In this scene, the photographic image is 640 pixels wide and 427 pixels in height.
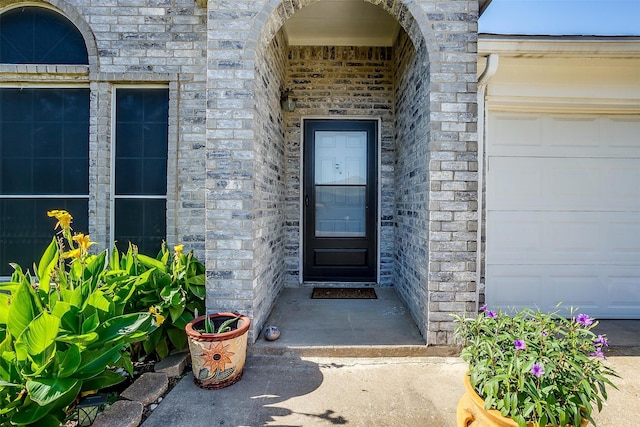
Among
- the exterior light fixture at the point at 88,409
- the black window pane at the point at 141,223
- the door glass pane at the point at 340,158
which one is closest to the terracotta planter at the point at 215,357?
the exterior light fixture at the point at 88,409

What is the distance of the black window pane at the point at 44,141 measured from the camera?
3.63 metres

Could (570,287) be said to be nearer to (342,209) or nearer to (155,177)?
(342,209)

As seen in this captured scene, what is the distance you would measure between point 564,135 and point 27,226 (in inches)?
232

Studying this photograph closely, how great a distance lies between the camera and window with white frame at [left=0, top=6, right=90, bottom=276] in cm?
363

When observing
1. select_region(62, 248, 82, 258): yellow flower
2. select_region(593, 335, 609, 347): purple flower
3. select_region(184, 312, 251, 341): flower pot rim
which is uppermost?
select_region(62, 248, 82, 258): yellow flower

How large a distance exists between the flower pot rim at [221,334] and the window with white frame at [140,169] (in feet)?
5.08

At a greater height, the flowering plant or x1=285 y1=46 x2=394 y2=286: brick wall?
x1=285 y1=46 x2=394 y2=286: brick wall

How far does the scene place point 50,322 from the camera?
1619 millimetres

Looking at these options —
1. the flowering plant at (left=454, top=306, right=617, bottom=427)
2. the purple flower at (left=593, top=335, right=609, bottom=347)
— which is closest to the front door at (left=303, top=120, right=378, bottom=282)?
the flowering plant at (left=454, top=306, right=617, bottom=427)

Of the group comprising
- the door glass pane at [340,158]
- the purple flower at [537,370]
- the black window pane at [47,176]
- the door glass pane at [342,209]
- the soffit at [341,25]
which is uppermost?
the soffit at [341,25]

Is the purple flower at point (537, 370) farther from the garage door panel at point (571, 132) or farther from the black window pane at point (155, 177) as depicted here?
the black window pane at point (155, 177)

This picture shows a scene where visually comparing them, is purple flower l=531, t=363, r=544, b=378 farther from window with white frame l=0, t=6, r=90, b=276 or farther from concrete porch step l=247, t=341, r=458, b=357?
window with white frame l=0, t=6, r=90, b=276

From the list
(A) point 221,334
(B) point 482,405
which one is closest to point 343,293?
(A) point 221,334

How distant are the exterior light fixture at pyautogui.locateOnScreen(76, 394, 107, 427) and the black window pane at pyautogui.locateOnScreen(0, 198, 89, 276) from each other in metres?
2.37
